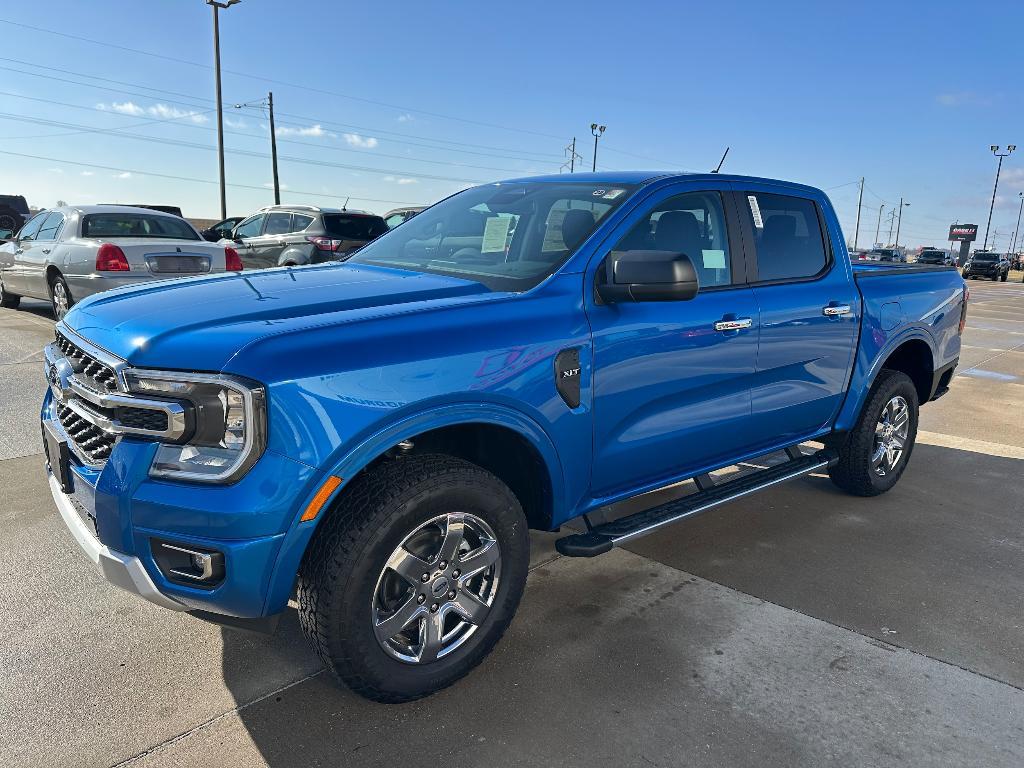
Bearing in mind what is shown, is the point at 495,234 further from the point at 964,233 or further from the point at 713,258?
the point at 964,233

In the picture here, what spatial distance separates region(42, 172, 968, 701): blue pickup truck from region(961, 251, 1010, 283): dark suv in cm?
4701

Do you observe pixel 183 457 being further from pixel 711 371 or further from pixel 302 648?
pixel 711 371

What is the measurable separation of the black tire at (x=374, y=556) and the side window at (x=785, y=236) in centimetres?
201

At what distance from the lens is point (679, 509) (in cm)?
328

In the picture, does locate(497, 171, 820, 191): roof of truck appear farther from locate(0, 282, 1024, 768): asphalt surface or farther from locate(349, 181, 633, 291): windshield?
locate(0, 282, 1024, 768): asphalt surface

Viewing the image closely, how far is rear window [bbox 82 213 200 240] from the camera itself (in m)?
8.73

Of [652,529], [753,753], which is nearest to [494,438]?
[652,529]

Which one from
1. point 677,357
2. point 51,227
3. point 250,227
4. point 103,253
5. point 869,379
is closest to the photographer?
point 677,357

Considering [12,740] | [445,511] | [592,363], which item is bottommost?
[12,740]

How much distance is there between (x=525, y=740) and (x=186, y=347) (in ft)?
5.20

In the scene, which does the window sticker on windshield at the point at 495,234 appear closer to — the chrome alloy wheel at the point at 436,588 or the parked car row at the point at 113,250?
the chrome alloy wheel at the point at 436,588

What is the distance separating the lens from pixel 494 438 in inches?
109

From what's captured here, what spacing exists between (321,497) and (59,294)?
8.60 metres

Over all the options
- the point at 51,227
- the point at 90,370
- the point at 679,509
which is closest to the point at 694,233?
the point at 679,509
